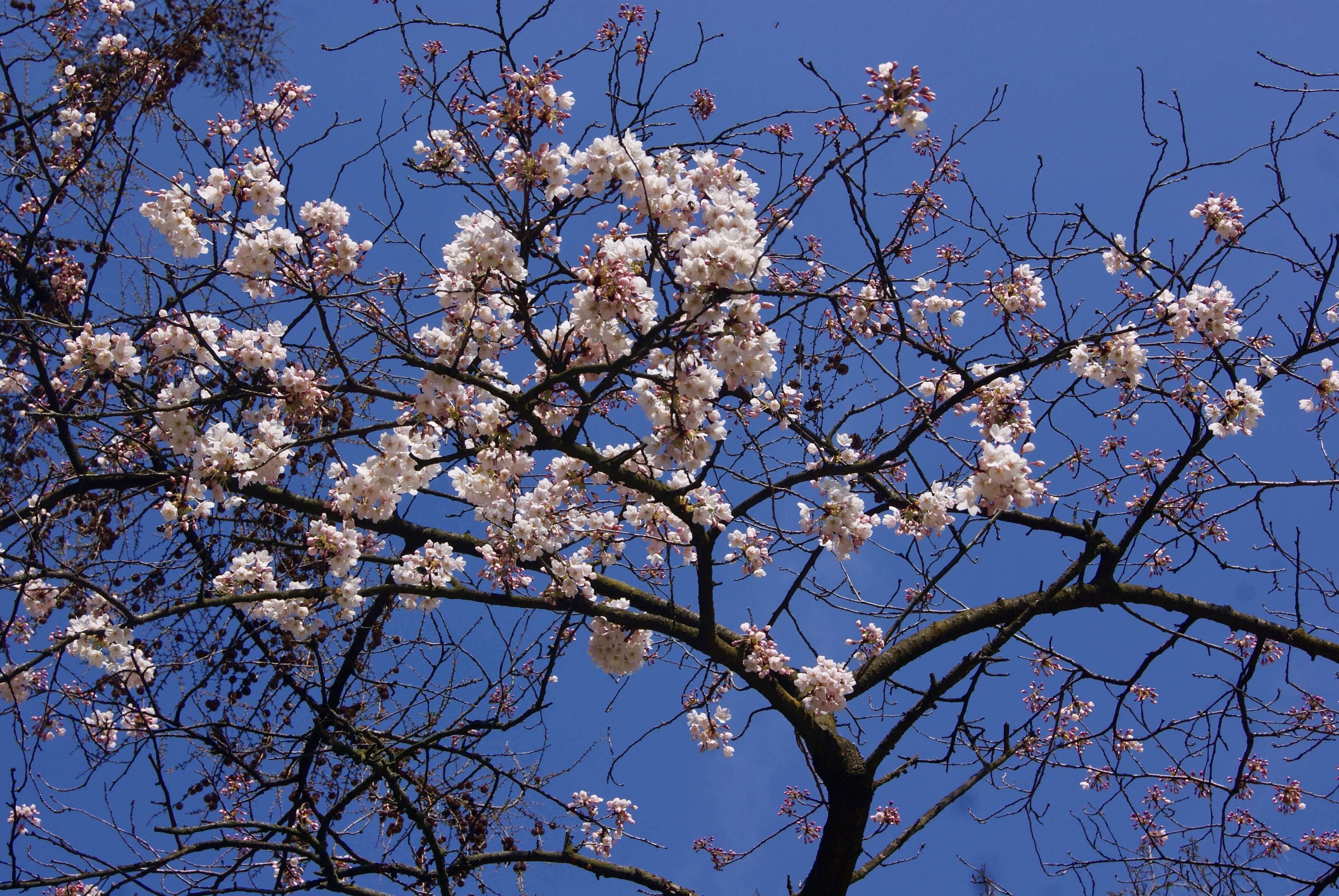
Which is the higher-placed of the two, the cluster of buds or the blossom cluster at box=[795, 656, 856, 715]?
the cluster of buds

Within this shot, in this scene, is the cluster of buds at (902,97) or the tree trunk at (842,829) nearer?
the cluster of buds at (902,97)

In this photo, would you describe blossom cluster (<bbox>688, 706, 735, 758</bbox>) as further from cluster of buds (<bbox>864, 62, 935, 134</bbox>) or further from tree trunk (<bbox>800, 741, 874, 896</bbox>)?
cluster of buds (<bbox>864, 62, 935, 134</bbox>)

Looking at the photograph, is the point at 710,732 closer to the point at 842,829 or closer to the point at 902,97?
the point at 842,829

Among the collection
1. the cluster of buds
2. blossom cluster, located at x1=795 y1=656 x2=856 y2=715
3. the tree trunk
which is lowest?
the tree trunk

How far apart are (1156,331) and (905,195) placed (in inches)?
65.3

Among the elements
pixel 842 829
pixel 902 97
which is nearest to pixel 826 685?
pixel 842 829

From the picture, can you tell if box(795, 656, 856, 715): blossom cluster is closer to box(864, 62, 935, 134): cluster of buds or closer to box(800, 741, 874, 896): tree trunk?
box(800, 741, 874, 896): tree trunk

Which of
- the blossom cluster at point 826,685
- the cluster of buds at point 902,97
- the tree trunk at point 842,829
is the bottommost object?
the tree trunk at point 842,829

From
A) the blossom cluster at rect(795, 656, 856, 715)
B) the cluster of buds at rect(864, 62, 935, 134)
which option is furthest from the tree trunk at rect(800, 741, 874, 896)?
the cluster of buds at rect(864, 62, 935, 134)

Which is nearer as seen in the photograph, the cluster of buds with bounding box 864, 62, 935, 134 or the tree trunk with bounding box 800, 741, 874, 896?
the cluster of buds with bounding box 864, 62, 935, 134

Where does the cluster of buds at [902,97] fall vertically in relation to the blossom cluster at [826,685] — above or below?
above

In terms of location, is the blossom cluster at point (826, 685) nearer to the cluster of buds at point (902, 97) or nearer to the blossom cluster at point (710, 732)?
the blossom cluster at point (710, 732)

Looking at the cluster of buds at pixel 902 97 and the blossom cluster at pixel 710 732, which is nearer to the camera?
the cluster of buds at pixel 902 97

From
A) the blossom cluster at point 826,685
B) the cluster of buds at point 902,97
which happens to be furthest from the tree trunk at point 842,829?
the cluster of buds at point 902,97
